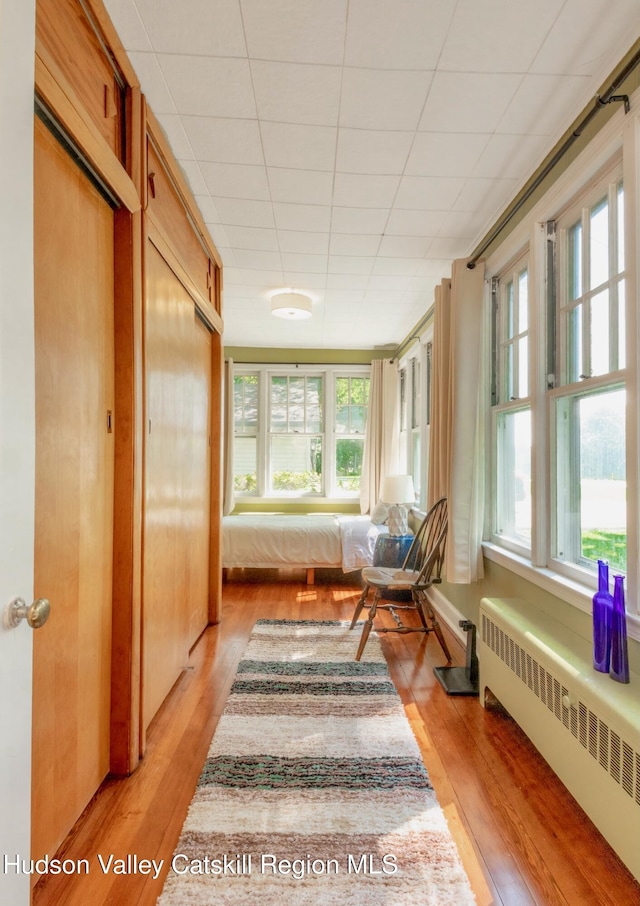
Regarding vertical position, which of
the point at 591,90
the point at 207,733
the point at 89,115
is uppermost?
the point at 591,90

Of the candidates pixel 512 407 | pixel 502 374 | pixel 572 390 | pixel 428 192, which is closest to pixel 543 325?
pixel 572 390

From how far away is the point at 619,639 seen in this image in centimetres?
145

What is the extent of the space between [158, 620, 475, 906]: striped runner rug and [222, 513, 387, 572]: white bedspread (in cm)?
217

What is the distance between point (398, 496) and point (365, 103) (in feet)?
10.6

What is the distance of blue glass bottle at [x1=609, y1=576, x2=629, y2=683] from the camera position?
1442 millimetres

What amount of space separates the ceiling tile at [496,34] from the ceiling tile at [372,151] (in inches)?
16.4

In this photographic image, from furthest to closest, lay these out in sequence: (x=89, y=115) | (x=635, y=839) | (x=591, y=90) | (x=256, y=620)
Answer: (x=256, y=620) → (x=591, y=90) → (x=89, y=115) → (x=635, y=839)

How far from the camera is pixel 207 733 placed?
6.73 feet

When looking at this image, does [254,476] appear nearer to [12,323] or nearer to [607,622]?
[607,622]

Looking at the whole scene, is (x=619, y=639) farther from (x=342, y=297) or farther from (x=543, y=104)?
(x=342, y=297)

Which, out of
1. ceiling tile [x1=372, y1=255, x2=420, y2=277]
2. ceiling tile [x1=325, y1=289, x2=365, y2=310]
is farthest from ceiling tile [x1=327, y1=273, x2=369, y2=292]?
ceiling tile [x1=372, y1=255, x2=420, y2=277]

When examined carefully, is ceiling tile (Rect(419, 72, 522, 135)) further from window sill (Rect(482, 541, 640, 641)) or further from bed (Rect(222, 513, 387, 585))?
bed (Rect(222, 513, 387, 585))

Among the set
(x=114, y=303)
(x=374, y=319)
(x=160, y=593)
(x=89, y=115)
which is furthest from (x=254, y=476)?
(x=89, y=115)

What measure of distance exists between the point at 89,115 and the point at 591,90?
5.91ft
